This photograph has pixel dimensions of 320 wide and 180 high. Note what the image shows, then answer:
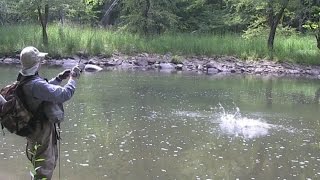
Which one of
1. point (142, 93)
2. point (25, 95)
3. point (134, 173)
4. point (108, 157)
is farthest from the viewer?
point (142, 93)

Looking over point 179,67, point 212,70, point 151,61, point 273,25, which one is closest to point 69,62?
point 151,61

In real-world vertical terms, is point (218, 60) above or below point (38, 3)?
below

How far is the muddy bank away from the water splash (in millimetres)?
10277

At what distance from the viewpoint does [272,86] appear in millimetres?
17797

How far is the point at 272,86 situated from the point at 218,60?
243 inches

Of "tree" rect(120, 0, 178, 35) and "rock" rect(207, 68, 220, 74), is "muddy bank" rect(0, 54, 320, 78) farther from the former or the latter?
"tree" rect(120, 0, 178, 35)

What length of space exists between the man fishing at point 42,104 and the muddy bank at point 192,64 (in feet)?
56.6

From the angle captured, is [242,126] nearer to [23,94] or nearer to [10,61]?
[23,94]

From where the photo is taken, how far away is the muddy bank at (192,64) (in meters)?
22.1

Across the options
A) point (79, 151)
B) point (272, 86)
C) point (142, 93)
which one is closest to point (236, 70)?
point (272, 86)

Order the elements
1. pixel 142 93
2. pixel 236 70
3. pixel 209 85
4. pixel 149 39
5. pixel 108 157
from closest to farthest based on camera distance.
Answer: pixel 108 157, pixel 142 93, pixel 209 85, pixel 236 70, pixel 149 39

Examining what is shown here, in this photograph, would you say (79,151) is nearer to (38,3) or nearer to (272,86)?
(272,86)

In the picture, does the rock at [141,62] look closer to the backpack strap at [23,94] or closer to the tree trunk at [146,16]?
the tree trunk at [146,16]

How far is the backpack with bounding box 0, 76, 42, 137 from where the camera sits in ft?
13.6
